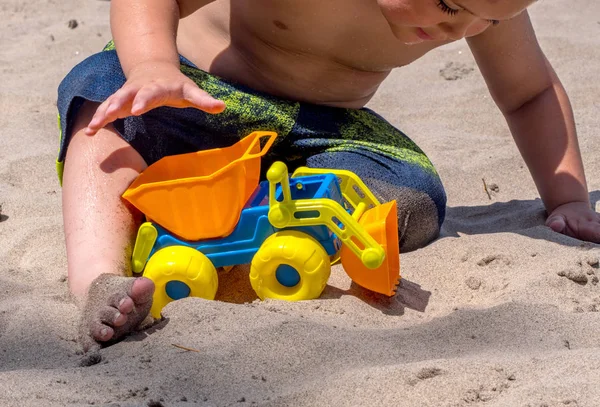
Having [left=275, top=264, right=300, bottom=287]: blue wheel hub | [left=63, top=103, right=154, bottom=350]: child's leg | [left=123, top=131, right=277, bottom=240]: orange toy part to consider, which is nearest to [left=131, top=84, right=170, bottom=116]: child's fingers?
[left=123, top=131, right=277, bottom=240]: orange toy part

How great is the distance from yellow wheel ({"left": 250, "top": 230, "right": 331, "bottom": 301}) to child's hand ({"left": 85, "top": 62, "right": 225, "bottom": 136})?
0.27 meters

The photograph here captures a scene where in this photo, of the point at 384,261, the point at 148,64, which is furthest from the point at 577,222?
the point at 148,64

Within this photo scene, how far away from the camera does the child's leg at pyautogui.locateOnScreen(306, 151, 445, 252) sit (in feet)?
6.44

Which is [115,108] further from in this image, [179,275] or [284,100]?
[284,100]

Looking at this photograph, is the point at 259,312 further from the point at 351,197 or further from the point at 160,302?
the point at 351,197

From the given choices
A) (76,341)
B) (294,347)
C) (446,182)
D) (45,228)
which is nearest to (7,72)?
(45,228)

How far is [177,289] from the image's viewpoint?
166cm

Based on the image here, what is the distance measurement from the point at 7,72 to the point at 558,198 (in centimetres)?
215

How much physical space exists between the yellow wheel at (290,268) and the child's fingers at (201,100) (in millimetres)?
272

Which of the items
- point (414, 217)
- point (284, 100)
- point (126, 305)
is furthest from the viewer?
point (284, 100)

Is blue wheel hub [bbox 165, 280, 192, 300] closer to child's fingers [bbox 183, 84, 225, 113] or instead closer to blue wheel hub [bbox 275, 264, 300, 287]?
blue wheel hub [bbox 275, 264, 300, 287]

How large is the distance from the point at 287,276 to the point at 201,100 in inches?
14.6

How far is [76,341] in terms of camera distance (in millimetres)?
1524

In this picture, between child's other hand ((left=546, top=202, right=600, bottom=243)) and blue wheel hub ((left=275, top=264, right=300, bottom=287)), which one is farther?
child's other hand ((left=546, top=202, right=600, bottom=243))
